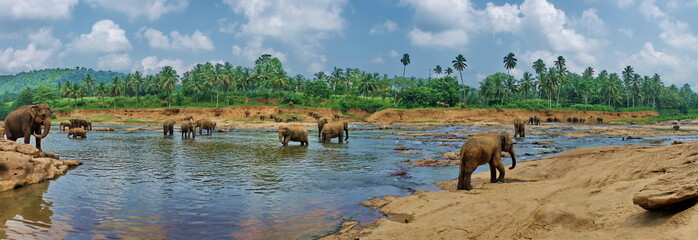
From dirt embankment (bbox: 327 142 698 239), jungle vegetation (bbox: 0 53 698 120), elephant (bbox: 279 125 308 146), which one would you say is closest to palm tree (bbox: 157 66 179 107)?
jungle vegetation (bbox: 0 53 698 120)

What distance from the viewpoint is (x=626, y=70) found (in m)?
136

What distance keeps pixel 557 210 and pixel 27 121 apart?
18.7 metres

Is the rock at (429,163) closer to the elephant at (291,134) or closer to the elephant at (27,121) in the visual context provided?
the elephant at (291,134)

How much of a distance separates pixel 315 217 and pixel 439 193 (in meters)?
3.50

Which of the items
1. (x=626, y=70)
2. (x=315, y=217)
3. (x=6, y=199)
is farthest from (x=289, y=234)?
(x=626, y=70)

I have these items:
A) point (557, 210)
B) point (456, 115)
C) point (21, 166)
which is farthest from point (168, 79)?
point (557, 210)

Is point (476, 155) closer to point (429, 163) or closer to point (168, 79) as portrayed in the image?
point (429, 163)

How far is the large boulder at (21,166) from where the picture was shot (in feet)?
39.1

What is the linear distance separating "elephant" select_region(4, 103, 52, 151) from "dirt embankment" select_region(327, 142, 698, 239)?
48.4ft

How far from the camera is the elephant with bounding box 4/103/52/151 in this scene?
16.8 metres

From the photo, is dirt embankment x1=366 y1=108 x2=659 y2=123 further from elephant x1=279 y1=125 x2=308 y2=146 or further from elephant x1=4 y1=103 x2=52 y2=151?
elephant x1=4 y1=103 x2=52 y2=151

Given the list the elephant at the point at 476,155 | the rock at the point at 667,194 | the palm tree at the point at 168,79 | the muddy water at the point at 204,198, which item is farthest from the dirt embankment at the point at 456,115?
the rock at the point at 667,194

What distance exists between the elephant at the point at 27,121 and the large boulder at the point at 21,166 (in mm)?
2769

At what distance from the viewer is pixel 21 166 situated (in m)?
12.5
